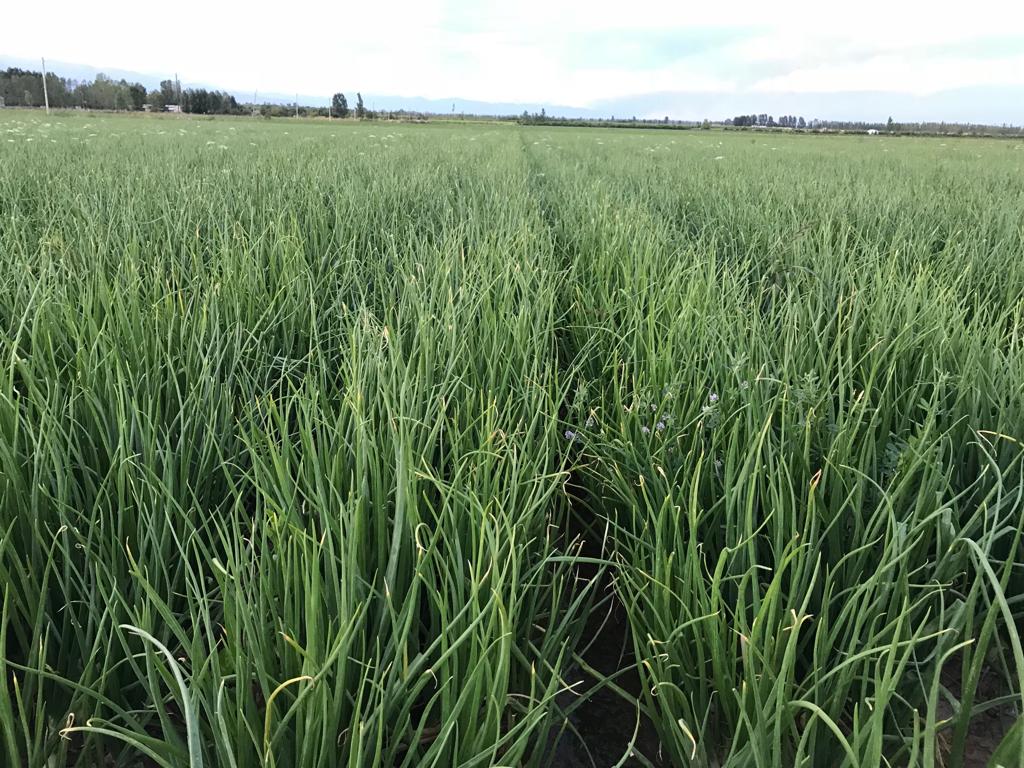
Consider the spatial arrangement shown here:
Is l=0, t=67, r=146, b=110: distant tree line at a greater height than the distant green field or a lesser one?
greater

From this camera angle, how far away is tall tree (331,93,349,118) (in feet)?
167

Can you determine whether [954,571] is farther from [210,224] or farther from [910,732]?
[210,224]

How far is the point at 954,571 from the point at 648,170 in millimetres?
5259

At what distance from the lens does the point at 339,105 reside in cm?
5166

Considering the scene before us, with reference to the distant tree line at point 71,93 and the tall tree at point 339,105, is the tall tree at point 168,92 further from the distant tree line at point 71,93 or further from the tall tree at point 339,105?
the tall tree at point 339,105

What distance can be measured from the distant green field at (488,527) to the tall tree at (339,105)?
179 feet

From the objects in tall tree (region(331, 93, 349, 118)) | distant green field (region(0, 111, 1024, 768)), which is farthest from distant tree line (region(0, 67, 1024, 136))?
distant green field (region(0, 111, 1024, 768))

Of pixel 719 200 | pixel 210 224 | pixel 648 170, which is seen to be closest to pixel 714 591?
pixel 210 224

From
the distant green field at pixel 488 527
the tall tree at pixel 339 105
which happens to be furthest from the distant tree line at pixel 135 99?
the distant green field at pixel 488 527

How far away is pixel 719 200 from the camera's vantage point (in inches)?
132

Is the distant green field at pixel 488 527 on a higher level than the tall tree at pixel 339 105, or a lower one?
lower

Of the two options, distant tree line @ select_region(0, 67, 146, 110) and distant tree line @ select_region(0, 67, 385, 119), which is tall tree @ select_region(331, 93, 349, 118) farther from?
distant tree line @ select_region(0, 67, 146, 110)

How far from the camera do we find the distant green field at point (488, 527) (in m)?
0.59

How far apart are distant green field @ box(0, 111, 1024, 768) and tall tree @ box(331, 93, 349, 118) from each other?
54.6 metres
